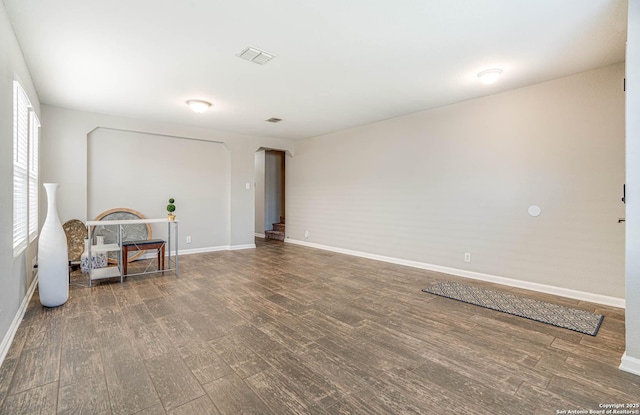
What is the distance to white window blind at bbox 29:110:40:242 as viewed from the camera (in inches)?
140

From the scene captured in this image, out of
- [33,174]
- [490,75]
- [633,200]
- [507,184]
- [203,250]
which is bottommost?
[203,250]

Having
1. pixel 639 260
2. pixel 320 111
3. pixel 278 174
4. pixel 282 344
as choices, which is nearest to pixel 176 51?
pixel 320 111

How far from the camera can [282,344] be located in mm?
2262

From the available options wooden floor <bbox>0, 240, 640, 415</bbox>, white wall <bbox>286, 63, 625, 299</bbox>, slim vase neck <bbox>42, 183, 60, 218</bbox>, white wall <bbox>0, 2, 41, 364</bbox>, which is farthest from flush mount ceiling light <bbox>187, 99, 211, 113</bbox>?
white wall <bbox>286, 63, 625, 299</bbox>

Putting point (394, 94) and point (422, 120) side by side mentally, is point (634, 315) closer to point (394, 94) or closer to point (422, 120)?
point (394, 94)

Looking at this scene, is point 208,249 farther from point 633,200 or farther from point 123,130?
point 633,200

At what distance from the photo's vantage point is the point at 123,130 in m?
5.18

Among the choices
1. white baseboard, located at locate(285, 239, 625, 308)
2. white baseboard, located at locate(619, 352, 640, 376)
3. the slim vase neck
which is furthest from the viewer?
white baseboard, located at locate(285, 239, 625, 308)

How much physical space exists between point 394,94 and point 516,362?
3.19 meters

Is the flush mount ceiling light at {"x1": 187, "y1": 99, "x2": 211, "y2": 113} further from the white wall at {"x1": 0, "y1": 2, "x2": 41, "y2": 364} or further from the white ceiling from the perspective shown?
the white wall at {"x1": 0, "y1": 2, "x2": 41, "y2": 364}

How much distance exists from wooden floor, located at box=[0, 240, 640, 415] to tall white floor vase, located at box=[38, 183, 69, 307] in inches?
6.6

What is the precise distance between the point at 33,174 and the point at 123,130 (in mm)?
1716

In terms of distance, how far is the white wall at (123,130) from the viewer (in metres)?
4.55

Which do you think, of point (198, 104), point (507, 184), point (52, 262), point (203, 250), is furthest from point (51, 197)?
point (507, 184)
